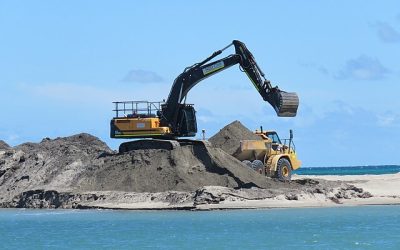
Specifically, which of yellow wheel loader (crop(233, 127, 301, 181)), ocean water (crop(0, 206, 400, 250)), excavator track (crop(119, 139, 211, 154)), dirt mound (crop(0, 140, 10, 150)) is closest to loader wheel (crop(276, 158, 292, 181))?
yellow wheel loader (crop(233, 127, 301, 181))

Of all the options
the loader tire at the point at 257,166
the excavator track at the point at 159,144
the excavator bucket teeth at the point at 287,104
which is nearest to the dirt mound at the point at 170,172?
the excavator track at the point at 159,144

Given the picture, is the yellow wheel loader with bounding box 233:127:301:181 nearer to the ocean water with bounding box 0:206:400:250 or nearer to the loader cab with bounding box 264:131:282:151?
the loader cab with bounding box 264:131:282:151

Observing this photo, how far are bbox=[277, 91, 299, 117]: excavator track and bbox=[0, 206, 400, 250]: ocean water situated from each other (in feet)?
16.4

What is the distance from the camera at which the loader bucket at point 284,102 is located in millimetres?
45844

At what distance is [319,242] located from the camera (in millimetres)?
30297

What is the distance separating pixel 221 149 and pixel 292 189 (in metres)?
6.25

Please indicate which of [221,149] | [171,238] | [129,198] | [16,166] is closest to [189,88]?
[221,149]

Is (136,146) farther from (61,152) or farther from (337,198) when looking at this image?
(337,198)

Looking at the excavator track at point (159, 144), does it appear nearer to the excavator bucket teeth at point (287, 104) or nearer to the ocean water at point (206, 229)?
the excavator bucket teeth at point (287, 104)

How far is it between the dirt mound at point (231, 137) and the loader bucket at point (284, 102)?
5476 mm

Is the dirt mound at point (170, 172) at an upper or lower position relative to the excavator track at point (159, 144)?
lower

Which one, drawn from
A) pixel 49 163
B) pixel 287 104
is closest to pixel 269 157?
pixel 287 104

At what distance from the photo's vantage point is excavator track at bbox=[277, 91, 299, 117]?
45.8 metres

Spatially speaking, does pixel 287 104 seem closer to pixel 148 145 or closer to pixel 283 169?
pixel 283 169
